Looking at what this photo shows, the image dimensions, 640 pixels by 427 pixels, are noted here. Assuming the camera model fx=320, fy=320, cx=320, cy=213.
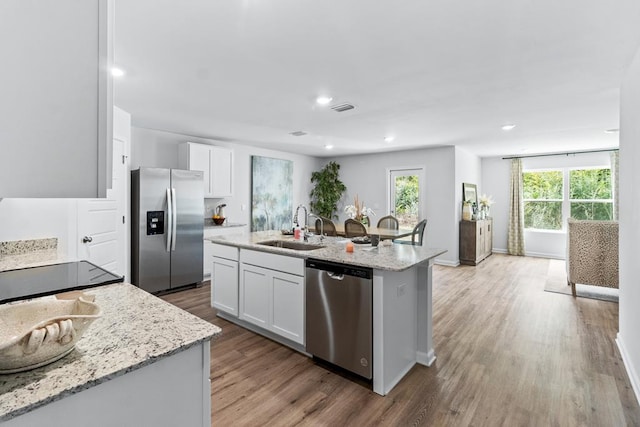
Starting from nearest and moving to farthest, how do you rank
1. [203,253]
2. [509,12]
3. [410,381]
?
[509,12], [410,381], [203,253]

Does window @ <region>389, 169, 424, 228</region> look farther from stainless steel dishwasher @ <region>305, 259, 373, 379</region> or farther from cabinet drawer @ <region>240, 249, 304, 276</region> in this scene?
stainless steel dishwasher @ <region>305, 259, 373, 379</region>

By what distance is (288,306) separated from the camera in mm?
2732

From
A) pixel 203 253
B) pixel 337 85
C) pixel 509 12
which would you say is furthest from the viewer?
pixel 203 253

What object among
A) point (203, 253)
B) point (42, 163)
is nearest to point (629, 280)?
point (42, 163)

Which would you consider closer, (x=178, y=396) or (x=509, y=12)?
(x=178, y=396)

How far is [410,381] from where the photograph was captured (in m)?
2.32

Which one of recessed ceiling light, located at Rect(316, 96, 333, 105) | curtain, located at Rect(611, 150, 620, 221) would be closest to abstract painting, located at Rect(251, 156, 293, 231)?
recessed ceiling light, located at Rect(316, 96, 333, 105)

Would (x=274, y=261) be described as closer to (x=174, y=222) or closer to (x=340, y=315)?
(x=340, y=315)

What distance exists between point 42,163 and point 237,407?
182cm

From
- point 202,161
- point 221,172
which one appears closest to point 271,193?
point 221,172

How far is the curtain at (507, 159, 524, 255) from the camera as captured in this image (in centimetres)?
712

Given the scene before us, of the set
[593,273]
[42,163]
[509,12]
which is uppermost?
[509,12]

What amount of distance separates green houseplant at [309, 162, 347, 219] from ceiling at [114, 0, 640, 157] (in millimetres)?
3155

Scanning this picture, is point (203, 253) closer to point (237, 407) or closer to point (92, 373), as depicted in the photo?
point (237, 407)
